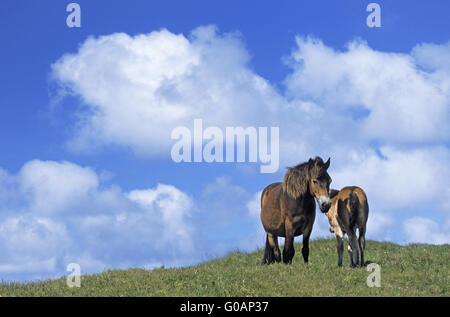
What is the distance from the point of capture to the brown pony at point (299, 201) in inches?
644

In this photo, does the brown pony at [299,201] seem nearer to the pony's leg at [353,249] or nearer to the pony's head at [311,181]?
the pony's head at [311,181]

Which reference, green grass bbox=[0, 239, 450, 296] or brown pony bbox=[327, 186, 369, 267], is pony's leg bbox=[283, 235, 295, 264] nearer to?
green grass bbox=[0, 239, 450, 296]

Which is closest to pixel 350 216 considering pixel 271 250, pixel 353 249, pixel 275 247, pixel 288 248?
pixel 353 249

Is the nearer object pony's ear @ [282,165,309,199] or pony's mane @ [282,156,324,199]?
pony's mane @ [282,156,324,199]

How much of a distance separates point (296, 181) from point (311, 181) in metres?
0.61

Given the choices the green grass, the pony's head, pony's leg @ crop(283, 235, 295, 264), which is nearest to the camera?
the green grass

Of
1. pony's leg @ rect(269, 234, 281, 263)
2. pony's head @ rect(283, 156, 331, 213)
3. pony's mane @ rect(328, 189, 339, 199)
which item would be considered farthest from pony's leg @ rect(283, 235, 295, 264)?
pony's mane @ rect(328, 189, 339, 199)

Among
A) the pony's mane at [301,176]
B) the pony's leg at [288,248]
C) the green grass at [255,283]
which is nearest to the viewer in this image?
the green grass at [255,283]

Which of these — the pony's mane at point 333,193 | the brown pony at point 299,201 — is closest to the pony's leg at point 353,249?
the pony's mane at point 333,193

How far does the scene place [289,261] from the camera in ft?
58.4

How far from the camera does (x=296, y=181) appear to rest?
17.1 meters

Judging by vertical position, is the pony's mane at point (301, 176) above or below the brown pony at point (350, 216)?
above

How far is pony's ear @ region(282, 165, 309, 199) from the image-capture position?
16.9 meters
